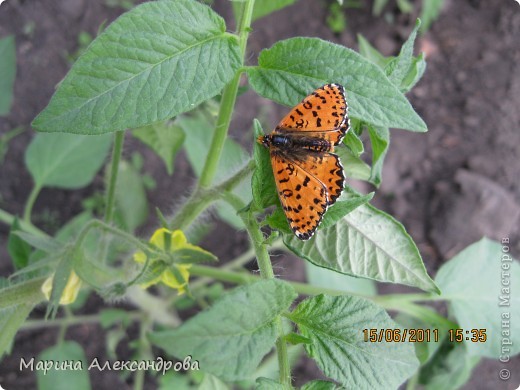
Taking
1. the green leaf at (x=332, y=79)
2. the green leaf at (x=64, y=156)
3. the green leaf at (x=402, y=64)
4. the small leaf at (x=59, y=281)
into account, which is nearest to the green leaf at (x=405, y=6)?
the green leaf at (x=64, y=156)

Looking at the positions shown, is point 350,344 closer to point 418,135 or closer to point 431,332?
point 431,332

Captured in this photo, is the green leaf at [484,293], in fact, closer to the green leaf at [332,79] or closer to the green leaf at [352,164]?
the green leaf at [352,164]

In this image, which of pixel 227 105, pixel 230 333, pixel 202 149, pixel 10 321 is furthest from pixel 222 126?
pixel 202 149

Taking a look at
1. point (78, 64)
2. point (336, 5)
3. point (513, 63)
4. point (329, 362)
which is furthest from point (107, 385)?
point (513, 63)

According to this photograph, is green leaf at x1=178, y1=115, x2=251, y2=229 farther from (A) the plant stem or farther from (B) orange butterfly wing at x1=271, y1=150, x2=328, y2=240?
(B) orange butterfly wing at x1=271, y1=150, x2=328, y2=240

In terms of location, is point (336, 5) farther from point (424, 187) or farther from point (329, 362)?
point (329, 362)
